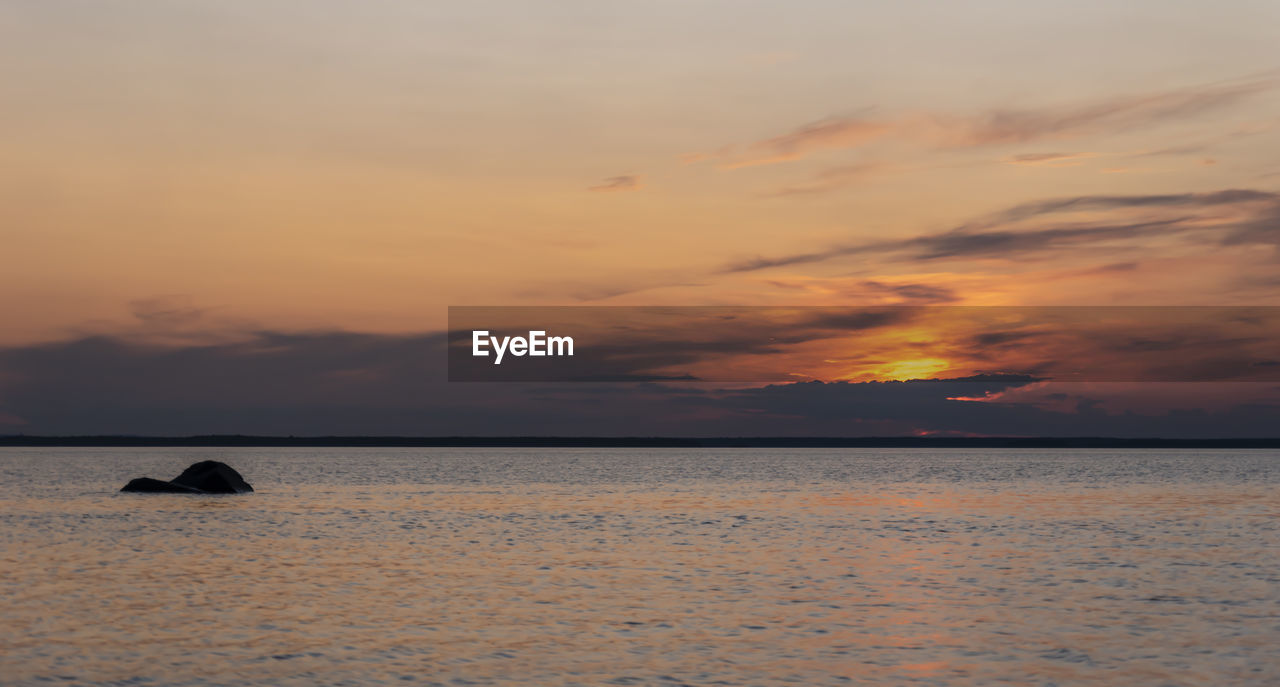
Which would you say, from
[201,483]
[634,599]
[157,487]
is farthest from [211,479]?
[634,599]

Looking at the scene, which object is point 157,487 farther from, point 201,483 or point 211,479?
point 211,479

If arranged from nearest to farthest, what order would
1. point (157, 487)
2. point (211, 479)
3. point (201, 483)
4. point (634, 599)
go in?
point (634, 599) < point (201, 483) < point (211, 479) < point (157, 487)

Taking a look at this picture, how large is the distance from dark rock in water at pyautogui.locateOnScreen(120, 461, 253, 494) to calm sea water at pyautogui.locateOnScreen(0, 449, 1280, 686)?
15.6 meters

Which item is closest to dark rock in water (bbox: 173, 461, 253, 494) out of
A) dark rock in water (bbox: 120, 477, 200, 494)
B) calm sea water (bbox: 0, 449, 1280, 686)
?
dark rock in water (bbox: 120, 477, 200, 494)

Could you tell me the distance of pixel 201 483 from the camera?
264 feet

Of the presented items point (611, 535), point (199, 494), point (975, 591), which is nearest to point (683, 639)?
point (975, 591)

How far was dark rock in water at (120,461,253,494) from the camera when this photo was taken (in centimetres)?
8012

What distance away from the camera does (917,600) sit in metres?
31.0

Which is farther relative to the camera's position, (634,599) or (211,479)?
(211,479)

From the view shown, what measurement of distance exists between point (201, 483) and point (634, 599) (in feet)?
191

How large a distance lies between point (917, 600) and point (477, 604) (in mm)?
11700

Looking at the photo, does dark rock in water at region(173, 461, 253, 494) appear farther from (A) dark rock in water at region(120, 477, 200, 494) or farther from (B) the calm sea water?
(B) the calm sea water

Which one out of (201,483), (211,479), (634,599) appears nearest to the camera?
(634,599)

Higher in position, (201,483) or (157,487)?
(201,483)
